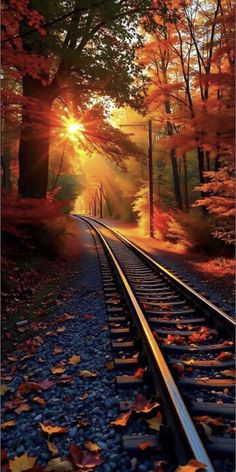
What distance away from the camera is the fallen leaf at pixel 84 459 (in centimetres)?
274

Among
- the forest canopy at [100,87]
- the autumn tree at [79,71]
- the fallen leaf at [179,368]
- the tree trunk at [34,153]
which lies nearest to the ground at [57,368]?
the fallen leaf at [179,368]

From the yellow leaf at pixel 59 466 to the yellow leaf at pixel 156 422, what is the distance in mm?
725

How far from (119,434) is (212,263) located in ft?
33.4

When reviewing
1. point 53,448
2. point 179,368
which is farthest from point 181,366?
point 53,448

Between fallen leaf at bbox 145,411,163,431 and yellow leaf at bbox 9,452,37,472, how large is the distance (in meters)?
0.95

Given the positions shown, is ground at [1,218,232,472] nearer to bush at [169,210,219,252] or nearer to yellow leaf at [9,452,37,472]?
yellow leaf at [9,452,37,472]

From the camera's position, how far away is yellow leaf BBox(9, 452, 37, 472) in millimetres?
2791

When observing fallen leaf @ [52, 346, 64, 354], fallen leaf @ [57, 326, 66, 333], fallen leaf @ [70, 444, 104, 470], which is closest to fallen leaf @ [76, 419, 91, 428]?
fallen leaf @ [70, 444, 104, 470]

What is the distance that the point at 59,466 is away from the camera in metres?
2.75

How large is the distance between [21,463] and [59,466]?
315 mm

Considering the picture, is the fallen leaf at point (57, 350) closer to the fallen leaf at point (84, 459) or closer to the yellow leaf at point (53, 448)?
the yellow leaf at point (53, 448)

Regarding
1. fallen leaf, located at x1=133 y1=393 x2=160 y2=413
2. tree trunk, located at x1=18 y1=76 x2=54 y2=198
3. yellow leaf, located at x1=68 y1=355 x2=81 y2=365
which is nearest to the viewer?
fallen leaf, located at x1=133 y1=393 x2=160 y2=413

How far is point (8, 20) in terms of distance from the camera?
6672 mm

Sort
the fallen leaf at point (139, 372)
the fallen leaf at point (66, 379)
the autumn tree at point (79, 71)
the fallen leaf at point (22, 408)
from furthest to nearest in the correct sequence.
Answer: the autumn tree at point (79, 71), the fallen leaf at point (66, 379), the fallen leaf at point (139, 372), the fallen leaf at point (22, 408)
